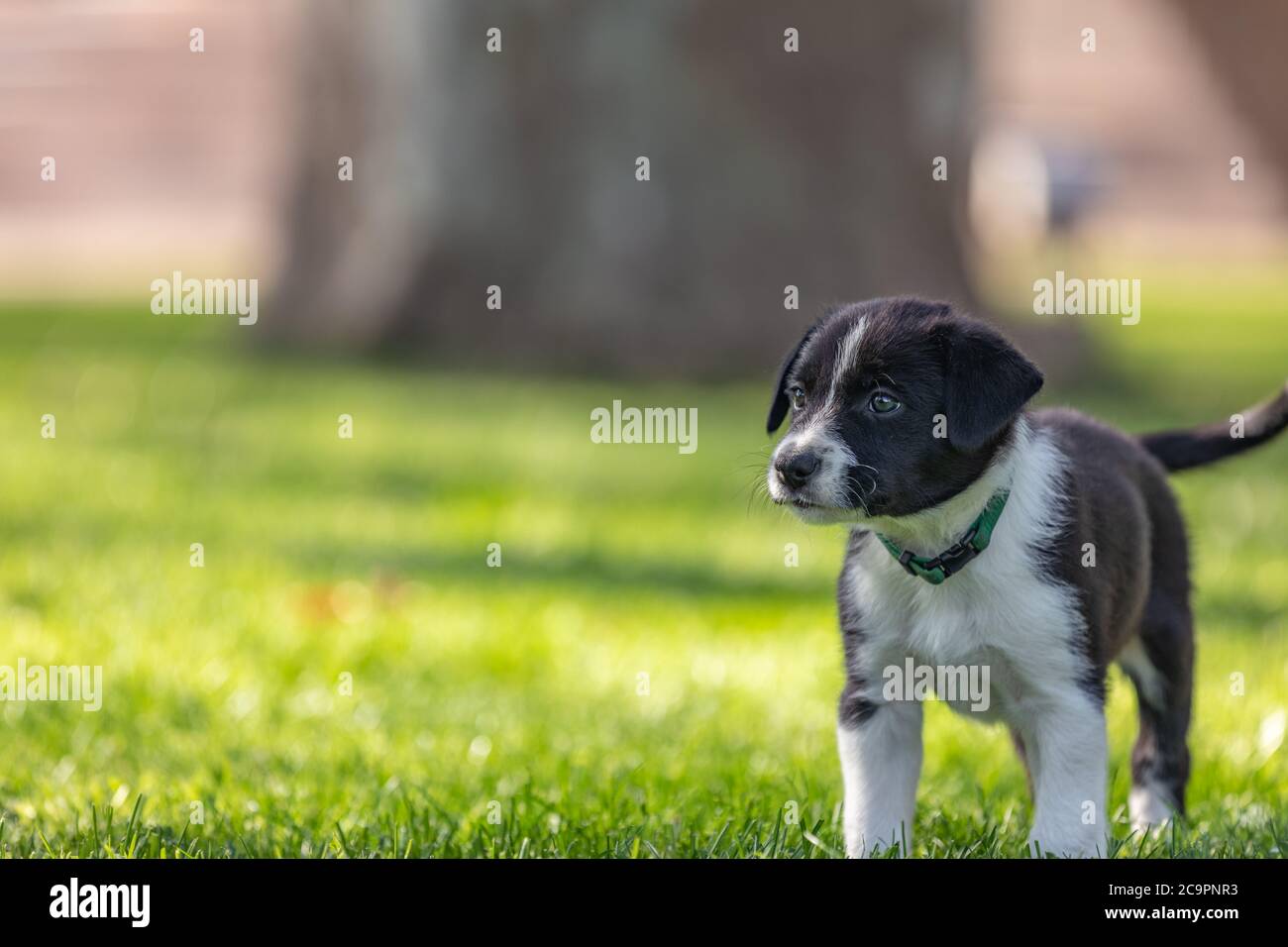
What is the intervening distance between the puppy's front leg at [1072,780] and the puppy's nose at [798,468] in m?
0.79

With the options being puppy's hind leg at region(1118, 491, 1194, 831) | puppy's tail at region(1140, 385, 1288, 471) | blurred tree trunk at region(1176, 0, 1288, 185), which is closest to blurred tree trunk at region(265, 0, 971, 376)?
blurred tree trunk at region(1176, 0, 1288, 185)

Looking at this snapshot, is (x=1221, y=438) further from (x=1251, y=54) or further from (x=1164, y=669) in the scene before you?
(x=1251, y=54)

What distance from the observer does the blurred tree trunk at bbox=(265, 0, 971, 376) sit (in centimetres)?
1380

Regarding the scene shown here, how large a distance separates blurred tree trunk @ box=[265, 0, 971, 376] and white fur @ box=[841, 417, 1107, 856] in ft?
31.5

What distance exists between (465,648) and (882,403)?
308 cm

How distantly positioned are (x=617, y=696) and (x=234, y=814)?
195 centimetres

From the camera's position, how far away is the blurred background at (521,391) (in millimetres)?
5086

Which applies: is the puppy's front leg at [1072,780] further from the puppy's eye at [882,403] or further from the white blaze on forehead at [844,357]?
the white blaze on forehead at [844,357]

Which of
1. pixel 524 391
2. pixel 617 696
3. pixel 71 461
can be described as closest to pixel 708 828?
pixel 617 696

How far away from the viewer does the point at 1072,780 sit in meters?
3.97

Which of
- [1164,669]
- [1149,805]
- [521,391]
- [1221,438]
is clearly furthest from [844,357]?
[521,391]

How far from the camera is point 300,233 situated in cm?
1524

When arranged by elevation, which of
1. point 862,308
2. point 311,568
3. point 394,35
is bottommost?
point 311,568

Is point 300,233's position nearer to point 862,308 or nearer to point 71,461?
point 71,461
